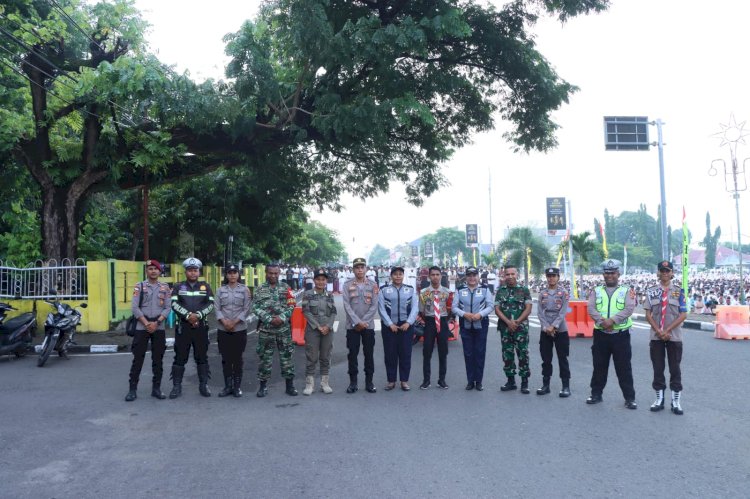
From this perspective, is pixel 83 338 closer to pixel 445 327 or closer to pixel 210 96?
pixel 210 96

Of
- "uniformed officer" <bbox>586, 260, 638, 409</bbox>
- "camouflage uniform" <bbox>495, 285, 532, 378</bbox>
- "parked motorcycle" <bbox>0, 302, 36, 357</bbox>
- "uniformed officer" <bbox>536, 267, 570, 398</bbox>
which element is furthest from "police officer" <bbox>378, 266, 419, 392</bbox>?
"parked motorcycle" <bbox>0, 302, 36, 357</bbox>

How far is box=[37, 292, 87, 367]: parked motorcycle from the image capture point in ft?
31.8

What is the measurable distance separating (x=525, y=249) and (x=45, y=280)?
31902mm

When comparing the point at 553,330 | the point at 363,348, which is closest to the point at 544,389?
the point at 553,330

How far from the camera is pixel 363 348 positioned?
7.61m

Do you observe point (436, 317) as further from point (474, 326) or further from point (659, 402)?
point (659, 402)

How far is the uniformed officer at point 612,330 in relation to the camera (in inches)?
265

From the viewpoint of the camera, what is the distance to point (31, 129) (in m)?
13.4

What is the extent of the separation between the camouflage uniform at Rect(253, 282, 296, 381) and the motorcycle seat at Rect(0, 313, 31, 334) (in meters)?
5.22

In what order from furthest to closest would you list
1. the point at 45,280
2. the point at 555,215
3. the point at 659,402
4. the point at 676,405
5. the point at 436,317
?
the point at 555,215 → the point at 45,280 → the point at 436,317 → the point at 659,402 → the point at 676,405

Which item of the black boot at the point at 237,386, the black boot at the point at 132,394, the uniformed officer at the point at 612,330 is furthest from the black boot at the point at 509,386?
the black boot at the point at 132,394

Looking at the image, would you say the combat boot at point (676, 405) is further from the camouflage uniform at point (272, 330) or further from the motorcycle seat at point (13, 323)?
the motorcycle seat at point (13, 323)

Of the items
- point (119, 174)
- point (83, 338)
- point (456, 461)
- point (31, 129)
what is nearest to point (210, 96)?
point (119, 174)

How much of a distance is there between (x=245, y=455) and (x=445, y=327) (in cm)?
386
